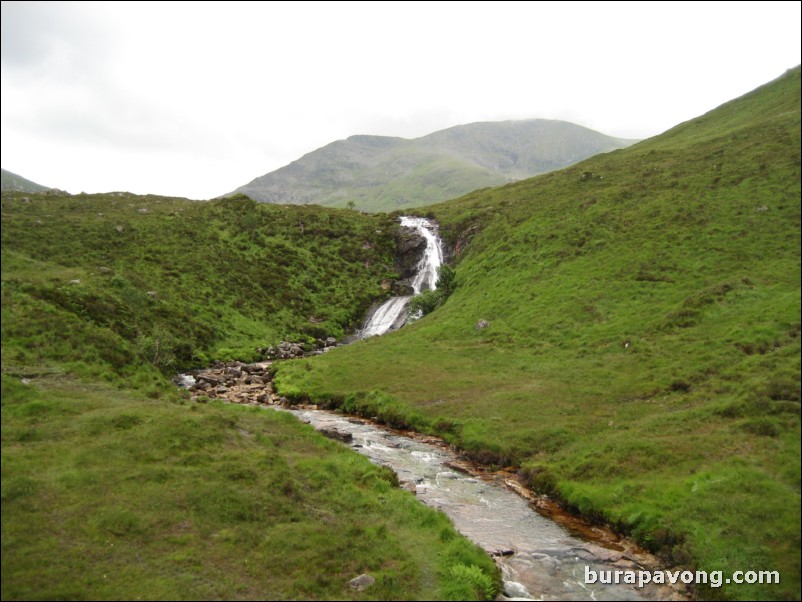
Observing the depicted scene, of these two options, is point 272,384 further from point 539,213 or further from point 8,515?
point 539,213

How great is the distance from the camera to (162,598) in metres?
12.5

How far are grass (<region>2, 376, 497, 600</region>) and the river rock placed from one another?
0.24 metres

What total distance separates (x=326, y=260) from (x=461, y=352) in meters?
51.2

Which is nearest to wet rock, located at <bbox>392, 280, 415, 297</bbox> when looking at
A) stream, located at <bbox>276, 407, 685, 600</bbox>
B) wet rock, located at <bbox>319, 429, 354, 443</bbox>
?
wet rock, located at <bbox>319, 429, 354, 443</bbox>

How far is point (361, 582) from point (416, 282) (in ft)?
254

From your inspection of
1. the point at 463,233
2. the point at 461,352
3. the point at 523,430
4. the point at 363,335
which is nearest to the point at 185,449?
the point at 523,430

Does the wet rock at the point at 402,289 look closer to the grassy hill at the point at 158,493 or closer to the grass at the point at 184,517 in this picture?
the grassy hill at the point at 158,493

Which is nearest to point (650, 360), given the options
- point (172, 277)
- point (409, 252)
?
point (172, 277)

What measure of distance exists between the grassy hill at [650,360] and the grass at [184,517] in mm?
8861

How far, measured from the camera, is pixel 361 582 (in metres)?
15.0

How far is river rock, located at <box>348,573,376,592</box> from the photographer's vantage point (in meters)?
14.7

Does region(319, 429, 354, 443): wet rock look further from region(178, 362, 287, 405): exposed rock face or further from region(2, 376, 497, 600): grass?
region(178, 362, 287, 405): exposed rock face

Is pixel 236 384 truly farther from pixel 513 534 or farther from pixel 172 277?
pixel 513 534

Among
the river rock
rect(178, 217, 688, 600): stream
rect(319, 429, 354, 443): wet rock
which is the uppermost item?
the river rock
